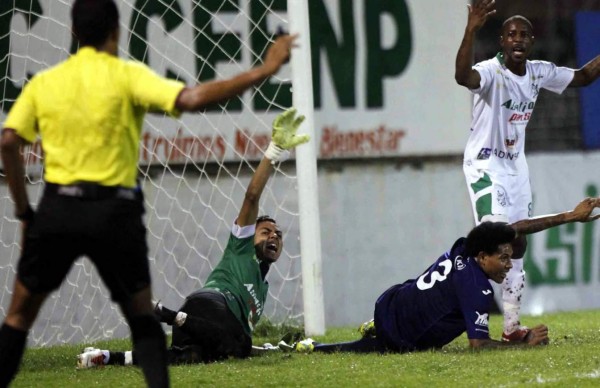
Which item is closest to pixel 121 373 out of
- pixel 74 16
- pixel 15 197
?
pixel 15 197

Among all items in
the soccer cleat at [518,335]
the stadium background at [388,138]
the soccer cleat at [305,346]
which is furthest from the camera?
the stadium background at [388,138]

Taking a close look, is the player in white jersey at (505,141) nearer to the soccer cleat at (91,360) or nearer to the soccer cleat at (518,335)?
the soccer cleat at (518,335)

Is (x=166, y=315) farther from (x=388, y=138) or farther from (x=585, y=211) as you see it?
(x=388, y=138)

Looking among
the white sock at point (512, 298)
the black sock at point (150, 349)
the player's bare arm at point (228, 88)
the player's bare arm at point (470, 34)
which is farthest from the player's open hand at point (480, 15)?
the black sock at point (150, 349)

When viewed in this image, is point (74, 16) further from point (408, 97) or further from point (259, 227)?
point (408, 97)

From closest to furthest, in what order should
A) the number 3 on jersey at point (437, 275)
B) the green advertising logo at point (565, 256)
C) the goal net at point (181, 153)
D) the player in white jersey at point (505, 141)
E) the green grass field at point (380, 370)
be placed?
the green grass field at point (380, 370) → the number 3 on jersey at point (437, 275) → the player in white jersey at point (505, 141) → the goal net at point (181, 153) → the green advertising logo at point (565, 256)

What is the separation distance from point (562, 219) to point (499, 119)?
2.82 ft

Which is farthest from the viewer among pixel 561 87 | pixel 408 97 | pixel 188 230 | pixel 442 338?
pixel 408 97

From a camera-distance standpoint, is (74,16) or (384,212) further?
(384,212)

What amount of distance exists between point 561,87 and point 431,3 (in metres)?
4.08

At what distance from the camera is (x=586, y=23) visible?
13234 mm

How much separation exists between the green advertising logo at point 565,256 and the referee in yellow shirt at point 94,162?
27.8ft

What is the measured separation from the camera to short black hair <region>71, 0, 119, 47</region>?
4.90 metres

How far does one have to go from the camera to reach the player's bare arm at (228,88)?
185 inches
